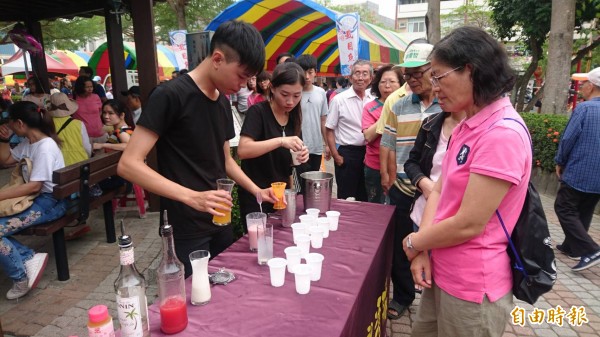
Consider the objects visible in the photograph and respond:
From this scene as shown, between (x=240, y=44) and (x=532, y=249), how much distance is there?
1528mm

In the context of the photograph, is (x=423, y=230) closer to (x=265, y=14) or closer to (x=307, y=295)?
(x=307, y=295)

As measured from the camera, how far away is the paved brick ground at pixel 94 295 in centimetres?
291

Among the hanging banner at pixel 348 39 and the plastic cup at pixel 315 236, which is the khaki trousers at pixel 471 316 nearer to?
the plastic cup at pixel 315 236

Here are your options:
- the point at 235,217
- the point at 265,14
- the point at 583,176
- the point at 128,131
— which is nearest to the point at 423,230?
the point at 235,217

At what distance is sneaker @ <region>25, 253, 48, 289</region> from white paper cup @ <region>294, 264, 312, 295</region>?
306cm

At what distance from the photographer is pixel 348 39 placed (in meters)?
7.22

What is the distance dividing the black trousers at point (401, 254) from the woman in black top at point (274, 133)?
89 centimetres

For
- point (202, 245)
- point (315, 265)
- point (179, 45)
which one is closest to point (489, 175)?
point (315, 265)

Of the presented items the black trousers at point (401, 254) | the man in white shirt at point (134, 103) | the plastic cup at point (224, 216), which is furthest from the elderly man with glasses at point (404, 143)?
the man in white shirt at point (134, 103)

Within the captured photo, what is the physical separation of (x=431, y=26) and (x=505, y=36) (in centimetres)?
421

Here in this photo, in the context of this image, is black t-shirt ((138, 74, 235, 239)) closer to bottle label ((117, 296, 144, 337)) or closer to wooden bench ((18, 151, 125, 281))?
bottle label ((117, 296, 144, 337))

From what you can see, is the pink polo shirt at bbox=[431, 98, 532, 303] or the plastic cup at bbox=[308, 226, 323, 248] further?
the plastic cup at bbox=[308, 226, 323, 248]

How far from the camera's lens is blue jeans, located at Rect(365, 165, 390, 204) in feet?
13.2

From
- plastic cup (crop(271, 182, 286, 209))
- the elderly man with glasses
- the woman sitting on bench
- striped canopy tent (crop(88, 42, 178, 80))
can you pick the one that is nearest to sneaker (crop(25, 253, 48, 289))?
the woman sitting on bench
